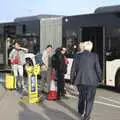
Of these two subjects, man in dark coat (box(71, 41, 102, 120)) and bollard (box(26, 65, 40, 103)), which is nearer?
man in dark coat (box(71, 41, 102, 120))

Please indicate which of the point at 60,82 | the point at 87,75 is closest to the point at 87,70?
the point at 87,75

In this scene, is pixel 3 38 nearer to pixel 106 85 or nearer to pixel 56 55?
pixel 106 85

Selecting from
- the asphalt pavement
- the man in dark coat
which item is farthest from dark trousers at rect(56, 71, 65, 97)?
the man in dark coat

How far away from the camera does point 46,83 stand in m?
17.9

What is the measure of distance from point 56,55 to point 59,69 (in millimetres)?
456

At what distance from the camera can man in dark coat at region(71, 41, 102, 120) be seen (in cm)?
1160

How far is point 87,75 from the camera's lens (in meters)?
11.6

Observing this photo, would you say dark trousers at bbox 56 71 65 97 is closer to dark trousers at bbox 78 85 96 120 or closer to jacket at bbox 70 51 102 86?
dark trousers at bbox 78 85 96 120

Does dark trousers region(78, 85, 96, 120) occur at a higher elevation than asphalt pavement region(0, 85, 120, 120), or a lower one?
higher

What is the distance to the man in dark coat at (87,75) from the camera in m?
11.6

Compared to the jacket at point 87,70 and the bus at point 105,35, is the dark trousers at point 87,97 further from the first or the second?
the bus at point 105,35

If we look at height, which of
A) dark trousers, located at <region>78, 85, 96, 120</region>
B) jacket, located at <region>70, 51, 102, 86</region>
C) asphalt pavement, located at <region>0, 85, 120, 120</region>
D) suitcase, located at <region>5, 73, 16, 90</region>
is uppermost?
jacket, located at <region>70, 51, 102, 86</region>

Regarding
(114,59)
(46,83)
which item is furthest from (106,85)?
(46,83)

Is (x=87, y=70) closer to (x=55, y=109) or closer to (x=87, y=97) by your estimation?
(x=87, y=97)
